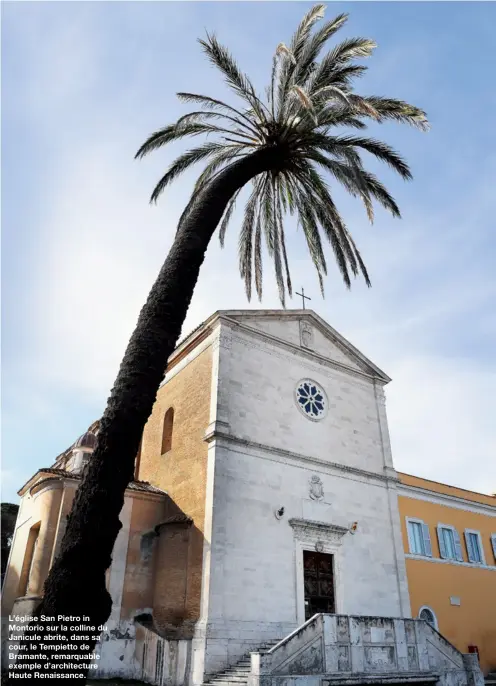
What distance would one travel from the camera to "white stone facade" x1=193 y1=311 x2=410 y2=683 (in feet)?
51.3

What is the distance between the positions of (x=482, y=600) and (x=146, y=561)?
1454 cm

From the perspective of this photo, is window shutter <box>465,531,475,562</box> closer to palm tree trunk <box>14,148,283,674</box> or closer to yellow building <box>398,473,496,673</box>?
yellow building <box>398,473,496,673</box>

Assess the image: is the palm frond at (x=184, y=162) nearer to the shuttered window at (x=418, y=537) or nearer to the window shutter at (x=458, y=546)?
the shuttered window at (x=418, y=537)

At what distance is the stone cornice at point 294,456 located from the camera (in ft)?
56.4

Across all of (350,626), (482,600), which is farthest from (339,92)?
(482,600)

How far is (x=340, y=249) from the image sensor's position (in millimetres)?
14625

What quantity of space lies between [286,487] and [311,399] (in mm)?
3871

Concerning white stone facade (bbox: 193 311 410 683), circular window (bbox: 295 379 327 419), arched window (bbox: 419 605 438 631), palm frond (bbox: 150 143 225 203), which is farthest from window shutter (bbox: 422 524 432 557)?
palm frond (bbox: 150 143 225 203)

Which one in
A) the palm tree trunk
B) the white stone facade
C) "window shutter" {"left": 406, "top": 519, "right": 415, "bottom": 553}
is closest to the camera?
the palm tree trunk

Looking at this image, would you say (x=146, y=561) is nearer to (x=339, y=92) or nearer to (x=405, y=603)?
(x=405, y=603)

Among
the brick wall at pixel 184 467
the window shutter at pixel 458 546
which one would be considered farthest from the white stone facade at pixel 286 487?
the window shutter at pixel 458 546

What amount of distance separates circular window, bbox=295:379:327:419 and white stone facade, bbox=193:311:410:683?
0.77ft

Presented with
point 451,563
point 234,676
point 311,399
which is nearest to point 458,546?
point 451,563

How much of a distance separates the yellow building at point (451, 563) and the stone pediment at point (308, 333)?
5041 millimetres
